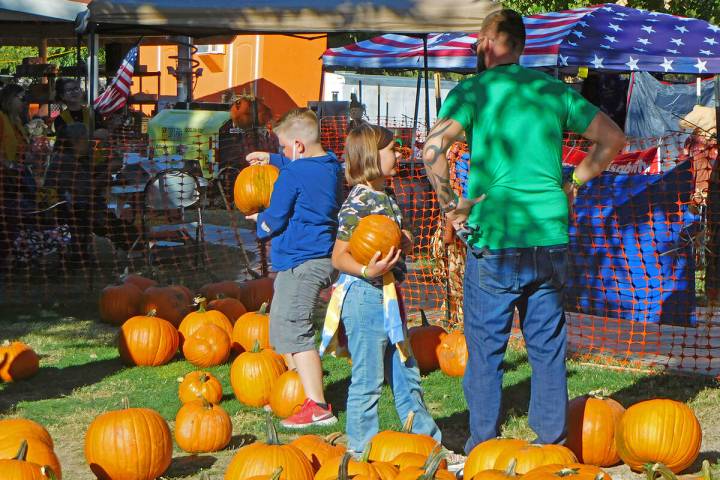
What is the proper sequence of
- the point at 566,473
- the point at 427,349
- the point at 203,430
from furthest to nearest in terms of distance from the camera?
1. the point at 427,349
2. the point at 203,430
3. the point at 566,473

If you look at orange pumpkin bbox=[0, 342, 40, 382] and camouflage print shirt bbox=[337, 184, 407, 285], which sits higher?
camouflage print shirt bbox=[337, 184, 407, 285]

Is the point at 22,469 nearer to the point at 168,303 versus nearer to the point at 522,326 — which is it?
the point at 522,326

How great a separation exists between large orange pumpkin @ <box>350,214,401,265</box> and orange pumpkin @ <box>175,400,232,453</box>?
120 cm

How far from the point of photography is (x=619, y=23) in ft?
50.7

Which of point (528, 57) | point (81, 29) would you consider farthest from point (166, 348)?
point (528, 57)

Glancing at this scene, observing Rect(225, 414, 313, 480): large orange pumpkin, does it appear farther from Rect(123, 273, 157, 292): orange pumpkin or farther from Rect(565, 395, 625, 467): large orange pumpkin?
Rect(123, 273, 157, 292): orange pumpkin

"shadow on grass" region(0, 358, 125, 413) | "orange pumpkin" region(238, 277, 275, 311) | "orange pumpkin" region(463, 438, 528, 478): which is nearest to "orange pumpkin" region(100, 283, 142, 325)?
"orange pumpkin" region(238, 277, 275, 311)

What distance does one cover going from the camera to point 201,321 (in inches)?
282

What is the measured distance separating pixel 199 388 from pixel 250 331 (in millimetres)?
1247

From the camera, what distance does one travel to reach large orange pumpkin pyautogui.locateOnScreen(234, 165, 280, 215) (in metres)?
6.91

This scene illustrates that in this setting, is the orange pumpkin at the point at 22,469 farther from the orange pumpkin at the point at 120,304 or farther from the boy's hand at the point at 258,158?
the orange pumpkin at the point at 120,304

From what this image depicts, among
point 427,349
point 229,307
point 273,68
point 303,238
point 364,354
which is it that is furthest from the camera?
point 273,68

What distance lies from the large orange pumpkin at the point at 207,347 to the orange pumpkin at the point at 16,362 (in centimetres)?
107


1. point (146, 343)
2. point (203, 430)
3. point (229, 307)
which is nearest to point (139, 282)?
point (229, 307)
